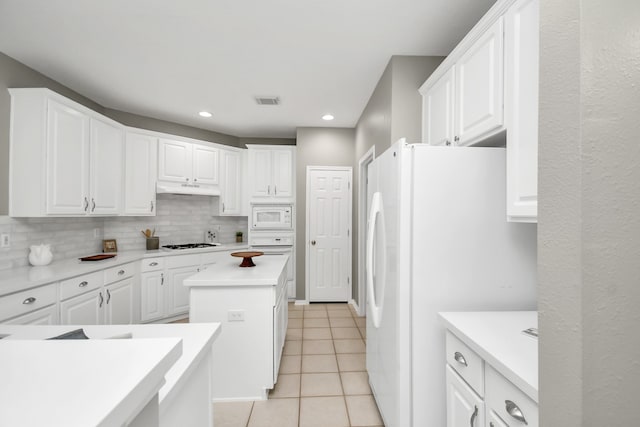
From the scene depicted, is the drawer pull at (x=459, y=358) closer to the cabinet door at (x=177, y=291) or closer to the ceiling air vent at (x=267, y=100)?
the ceiling air vent at (x=267, y=100)

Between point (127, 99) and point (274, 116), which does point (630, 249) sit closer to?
point (274, 116)

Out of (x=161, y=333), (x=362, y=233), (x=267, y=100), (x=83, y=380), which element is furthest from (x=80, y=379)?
(x=362, y=233)

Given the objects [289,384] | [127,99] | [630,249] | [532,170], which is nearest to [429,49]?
[532,170]

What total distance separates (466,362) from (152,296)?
11.3ft

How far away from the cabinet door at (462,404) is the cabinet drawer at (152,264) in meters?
3.33

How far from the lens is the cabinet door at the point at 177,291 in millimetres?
3593

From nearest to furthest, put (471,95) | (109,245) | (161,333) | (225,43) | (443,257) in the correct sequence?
(161,333), (443,257), (471,95), (225,43), (109,245)

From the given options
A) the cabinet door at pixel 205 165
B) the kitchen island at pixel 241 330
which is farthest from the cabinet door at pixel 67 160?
the kitchen island at pixel 241 330

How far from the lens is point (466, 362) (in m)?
1.19

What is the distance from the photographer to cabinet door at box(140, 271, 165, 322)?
3.35m

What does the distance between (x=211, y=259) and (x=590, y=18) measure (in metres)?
4.06

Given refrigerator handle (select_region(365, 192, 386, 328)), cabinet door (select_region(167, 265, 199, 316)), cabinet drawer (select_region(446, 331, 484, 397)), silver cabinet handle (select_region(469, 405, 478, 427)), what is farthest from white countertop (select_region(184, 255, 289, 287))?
cabinet door (select_region(167, 265, 199, 316))

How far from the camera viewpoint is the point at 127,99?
3357mm

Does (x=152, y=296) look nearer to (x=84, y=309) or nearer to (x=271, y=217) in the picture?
(x=84, y=309)
